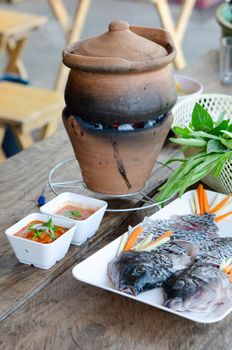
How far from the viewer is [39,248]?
41.1 inches

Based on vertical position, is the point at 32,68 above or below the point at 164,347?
below

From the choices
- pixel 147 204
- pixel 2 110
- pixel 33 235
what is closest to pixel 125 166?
pixel 147 204

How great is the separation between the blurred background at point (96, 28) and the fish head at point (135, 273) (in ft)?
10.5

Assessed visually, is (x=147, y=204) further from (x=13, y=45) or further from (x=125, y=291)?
(x=13, y=45)

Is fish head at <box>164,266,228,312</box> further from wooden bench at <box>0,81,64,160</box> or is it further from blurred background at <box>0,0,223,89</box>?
blurred background at <box>0,0,223,89</box>

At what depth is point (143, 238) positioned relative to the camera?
3.59 ft

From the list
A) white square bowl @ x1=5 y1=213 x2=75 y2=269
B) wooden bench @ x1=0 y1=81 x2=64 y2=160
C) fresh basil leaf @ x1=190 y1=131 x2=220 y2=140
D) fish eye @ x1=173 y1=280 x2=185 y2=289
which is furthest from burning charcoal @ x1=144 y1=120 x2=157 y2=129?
wooden bench @ x1=0 y1=81 x2=64 y2=160

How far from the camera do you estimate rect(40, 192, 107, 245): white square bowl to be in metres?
1.13

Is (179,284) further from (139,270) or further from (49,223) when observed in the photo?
(49,223)

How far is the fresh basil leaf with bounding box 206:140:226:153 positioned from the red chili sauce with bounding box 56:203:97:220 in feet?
0.79

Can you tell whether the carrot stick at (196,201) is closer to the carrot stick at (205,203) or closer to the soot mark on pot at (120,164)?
the carrot stick at (205,203)

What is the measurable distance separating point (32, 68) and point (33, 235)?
3637mm

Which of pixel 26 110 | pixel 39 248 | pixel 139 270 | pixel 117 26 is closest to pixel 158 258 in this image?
pixel 139 270

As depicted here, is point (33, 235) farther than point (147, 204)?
No
